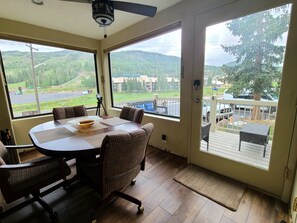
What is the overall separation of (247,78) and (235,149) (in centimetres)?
95

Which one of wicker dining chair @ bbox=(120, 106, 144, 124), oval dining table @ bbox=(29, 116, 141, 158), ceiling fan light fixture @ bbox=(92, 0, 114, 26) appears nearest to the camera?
oval dining table @ bbox=(29, 116, 141, 158)

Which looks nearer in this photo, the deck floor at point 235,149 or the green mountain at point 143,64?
the deck floor at point 235,149

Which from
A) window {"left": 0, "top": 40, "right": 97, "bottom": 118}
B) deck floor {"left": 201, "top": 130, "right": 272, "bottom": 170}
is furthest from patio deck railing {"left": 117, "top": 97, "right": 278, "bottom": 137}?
window {"left": 0, "top": 40, "right": 97, "bottom": 118}

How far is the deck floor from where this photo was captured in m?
1.66

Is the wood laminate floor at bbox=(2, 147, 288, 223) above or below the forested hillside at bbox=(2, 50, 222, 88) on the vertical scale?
below

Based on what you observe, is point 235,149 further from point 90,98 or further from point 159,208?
point 90,98

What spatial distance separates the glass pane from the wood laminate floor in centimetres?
43

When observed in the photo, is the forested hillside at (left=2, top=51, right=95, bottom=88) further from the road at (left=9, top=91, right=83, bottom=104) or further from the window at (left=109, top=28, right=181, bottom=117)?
the window at (left=109, top=28, right=181, bottom=117)

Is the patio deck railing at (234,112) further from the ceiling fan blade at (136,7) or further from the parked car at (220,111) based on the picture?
the ceiling fan blade at (136,7)

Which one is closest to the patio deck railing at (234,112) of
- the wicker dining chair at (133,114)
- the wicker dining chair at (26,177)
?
the wicker dining chair at (133,114)

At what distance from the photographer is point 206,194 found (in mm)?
1576

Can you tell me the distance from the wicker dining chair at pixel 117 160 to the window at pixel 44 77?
2.37m

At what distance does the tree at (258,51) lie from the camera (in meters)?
1.42

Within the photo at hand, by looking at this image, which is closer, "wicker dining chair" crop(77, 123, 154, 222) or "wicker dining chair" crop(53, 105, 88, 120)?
"wicker dining chair" crop(77, 123, 154, 222)
